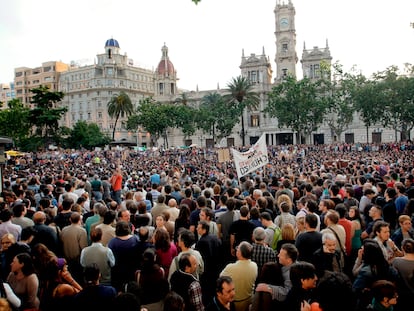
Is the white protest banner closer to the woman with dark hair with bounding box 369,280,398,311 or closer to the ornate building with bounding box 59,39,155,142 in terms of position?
the woman with dark hair with bounding box 369,280,398,311

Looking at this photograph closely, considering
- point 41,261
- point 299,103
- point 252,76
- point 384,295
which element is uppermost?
point 252,76

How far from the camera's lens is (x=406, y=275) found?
16.3ft

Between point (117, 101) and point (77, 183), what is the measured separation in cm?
6572

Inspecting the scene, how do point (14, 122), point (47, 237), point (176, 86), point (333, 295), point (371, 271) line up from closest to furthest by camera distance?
point (333, 295) < point (371, 271) < point (47, 237) < point (14, 122) < point (176, 86)

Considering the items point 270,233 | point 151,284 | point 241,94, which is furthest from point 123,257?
point 241,94

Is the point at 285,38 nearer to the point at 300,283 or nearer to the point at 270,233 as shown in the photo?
the point at 270,233

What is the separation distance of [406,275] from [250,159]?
9.51 meters

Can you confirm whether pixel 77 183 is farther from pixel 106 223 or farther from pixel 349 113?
pixel 349 113

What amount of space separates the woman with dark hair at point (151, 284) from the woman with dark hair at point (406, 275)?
280 centimetres

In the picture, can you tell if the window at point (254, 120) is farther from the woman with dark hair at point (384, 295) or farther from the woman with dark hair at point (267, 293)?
the woman with dark hair at point (384, 295)

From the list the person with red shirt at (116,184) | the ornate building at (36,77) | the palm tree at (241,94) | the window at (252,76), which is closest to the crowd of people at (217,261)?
the person with red shirt at (116,184)

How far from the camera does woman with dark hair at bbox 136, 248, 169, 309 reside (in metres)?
4.57

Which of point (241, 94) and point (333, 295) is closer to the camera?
point (333, 295)

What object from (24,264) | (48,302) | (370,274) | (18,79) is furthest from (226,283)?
(18,79)
